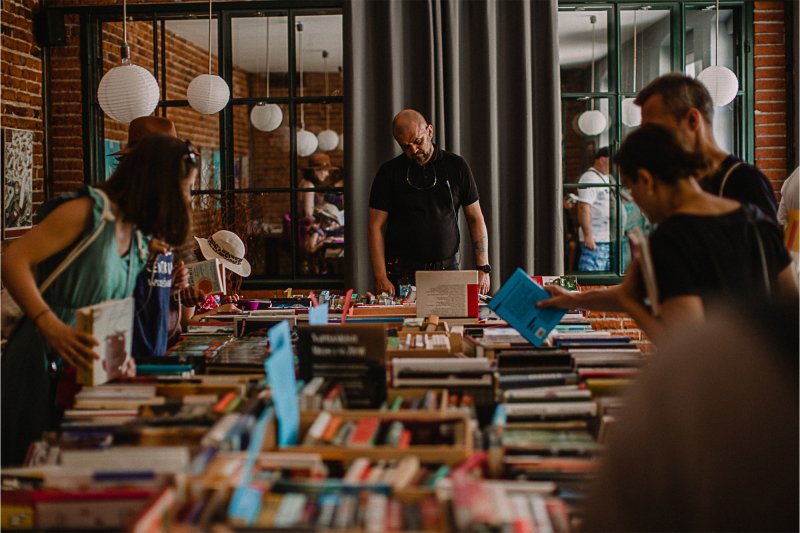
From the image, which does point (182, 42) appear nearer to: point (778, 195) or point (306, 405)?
point (778, 195)

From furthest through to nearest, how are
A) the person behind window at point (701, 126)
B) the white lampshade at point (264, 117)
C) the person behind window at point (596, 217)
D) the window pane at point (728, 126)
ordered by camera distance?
the white lampshade at point (264, 117), the person behind window at point (596, 217), the window pane at point (728, 126), the person behind window at point (701, 126)

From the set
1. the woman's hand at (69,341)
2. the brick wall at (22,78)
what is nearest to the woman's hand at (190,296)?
the woman's hand at (69,341)

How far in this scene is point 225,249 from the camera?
3826 millimetres

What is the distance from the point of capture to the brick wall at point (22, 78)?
17.6ft

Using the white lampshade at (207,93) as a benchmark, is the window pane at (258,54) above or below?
above

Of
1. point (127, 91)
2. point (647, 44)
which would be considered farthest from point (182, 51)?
point (647, 44)

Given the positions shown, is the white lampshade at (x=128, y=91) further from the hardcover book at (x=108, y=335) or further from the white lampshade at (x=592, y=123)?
the white lampshade at (x=592, y=123)

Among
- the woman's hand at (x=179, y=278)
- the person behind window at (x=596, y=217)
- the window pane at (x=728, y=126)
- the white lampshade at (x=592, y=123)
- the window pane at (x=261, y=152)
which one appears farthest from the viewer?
the window pane at (x=261, y=152)

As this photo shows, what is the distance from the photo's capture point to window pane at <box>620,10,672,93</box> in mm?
6257

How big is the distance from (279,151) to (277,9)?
22.8 feet

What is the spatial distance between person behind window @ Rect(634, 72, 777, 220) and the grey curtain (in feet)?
9.73

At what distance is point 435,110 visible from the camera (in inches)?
219

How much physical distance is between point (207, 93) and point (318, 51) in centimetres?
542

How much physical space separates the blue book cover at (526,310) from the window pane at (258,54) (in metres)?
4.97
